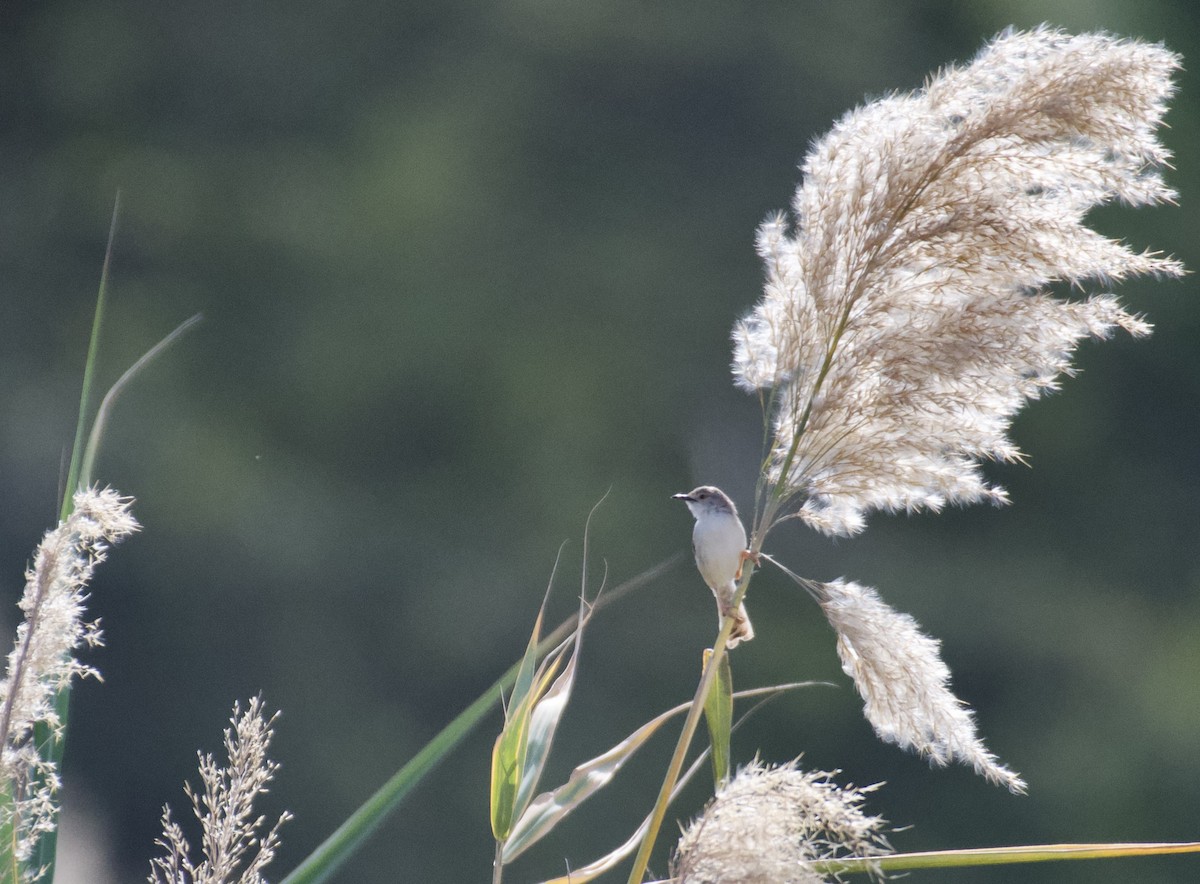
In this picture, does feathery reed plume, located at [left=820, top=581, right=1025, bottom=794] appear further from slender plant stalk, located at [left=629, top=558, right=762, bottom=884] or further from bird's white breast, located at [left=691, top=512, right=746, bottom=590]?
bird's white breast, located at [left=691, top=512, right=746, bottom=590]

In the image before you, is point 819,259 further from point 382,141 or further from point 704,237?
point 382,141

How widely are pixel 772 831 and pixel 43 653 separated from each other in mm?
567

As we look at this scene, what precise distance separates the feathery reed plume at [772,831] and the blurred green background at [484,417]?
127 inches

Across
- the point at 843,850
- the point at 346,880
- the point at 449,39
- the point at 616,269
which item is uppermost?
the point at 449,39

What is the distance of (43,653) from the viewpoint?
856 millimetres

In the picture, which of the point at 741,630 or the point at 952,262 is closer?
the point at 952,262

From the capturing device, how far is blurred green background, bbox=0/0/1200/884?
4605 millimetres

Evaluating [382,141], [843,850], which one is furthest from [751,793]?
[382,141]

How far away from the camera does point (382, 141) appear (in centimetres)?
537

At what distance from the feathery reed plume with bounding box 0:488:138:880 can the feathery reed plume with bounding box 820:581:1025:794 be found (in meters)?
0.64

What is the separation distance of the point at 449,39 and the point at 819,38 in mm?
1778

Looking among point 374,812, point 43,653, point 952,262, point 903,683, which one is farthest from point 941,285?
point 43,653

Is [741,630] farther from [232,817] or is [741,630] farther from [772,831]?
[232,817]

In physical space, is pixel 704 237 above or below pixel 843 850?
above
